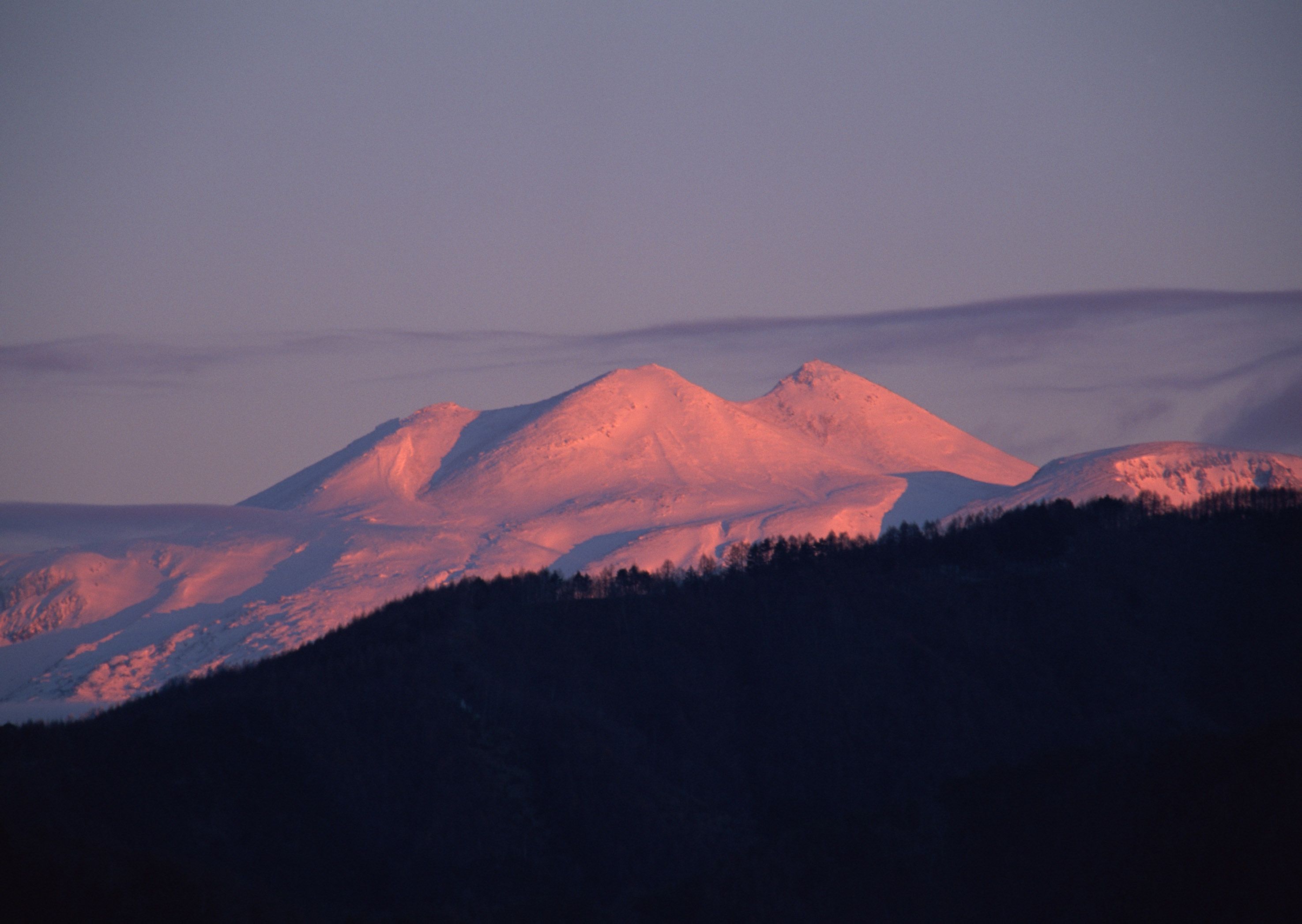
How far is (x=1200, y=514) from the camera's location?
145 metres

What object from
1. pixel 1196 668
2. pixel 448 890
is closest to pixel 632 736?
pixel 448 890

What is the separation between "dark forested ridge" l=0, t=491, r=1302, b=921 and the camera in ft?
288

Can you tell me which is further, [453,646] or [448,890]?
[453,646]

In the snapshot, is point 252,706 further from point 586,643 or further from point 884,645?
point 884,645

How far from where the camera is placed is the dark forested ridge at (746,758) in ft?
288

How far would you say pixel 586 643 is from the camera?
123375 millimetres

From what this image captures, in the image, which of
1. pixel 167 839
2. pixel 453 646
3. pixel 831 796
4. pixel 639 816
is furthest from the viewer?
pixel 453 646

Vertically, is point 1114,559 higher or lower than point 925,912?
higher

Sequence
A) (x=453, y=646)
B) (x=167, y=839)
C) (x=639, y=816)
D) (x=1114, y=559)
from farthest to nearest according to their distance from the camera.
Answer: (x=1114, y=559) → (x=453, y=646) → (x=639, y=816) → (x=167, y=839)

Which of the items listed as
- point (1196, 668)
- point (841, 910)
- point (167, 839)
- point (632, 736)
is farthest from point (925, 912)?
point (167, 839)

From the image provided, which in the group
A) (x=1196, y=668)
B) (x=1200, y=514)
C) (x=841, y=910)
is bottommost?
(x=841, y=910)

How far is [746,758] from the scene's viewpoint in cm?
11212

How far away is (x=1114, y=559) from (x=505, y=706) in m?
63.5

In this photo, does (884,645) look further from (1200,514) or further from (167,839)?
(167,839)
